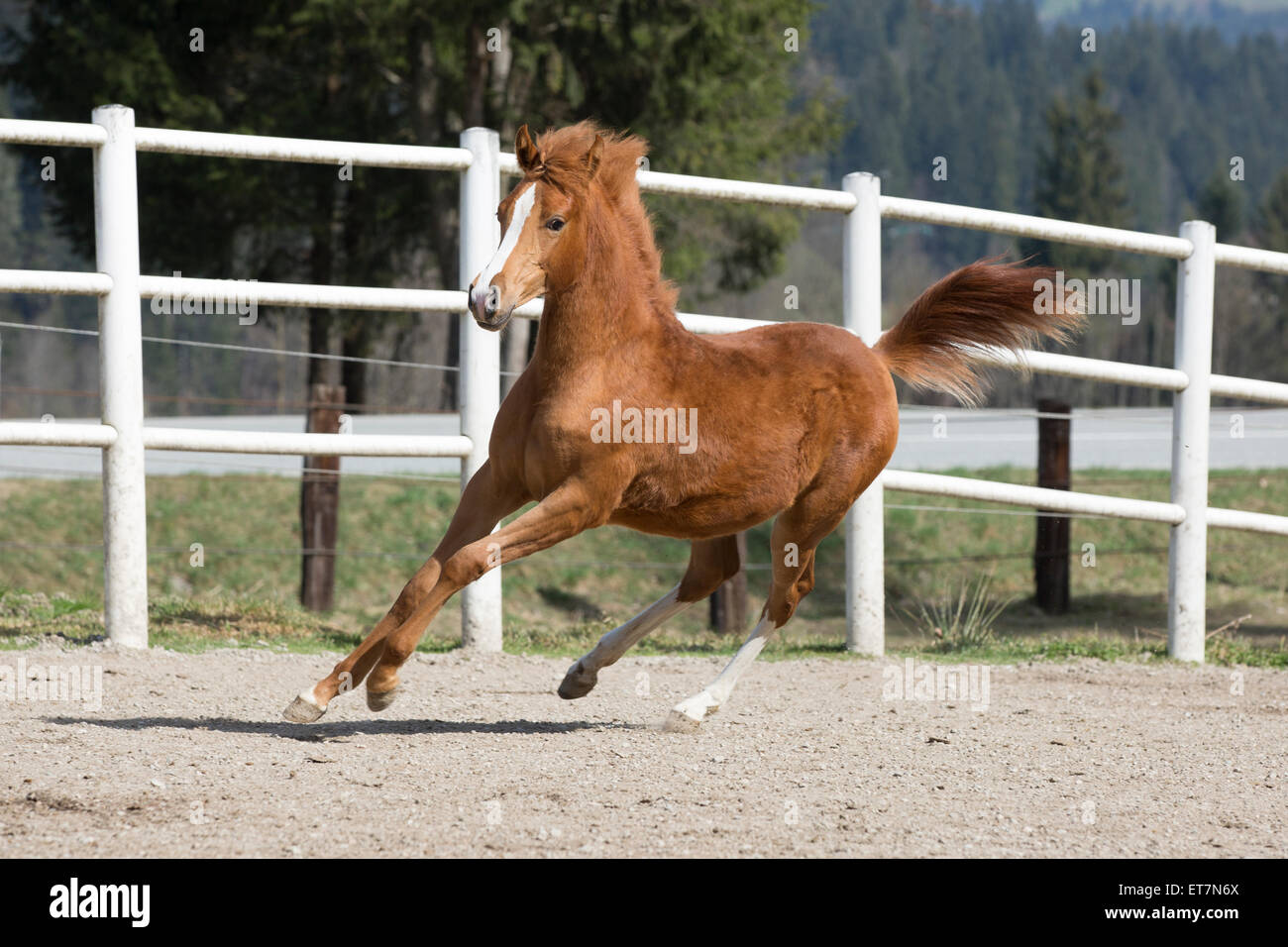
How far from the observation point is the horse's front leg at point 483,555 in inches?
157

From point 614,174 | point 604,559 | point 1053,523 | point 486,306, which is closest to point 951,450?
point 604,559

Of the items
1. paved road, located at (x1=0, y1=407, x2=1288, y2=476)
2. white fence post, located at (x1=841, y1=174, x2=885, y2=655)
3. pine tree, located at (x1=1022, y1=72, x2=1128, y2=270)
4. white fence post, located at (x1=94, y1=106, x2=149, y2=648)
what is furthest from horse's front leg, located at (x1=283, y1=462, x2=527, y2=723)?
pine tree, located at (x1=1022, y1=72, x2=1128, y2=270)

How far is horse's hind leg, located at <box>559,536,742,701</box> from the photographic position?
4.71 m

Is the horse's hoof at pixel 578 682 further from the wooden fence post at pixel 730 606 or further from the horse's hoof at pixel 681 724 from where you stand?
the wooden fence post at pixel 730 606

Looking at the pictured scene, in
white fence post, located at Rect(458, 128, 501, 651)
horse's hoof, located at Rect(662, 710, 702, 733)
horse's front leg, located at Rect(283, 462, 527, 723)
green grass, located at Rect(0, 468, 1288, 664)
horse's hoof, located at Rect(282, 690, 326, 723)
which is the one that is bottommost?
green grass, located at Rect(0, 468, 1288, 664)

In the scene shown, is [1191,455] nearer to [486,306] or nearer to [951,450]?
[486,306]

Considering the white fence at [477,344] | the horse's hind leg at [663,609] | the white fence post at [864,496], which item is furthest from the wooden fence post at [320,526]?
the horse's hind leg at [663,609]

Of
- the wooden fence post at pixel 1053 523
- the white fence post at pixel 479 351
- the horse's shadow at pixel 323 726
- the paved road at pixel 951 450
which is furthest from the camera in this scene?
the paved road at pixel 951 450

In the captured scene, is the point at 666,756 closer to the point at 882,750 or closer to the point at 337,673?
the point at 882,750

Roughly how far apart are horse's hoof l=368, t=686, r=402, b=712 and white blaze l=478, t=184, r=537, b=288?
1224mm

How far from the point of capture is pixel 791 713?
4.98m

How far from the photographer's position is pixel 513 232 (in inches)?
153

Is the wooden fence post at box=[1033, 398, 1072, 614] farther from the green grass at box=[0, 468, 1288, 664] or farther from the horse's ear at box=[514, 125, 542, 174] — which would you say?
the horse's ear at box=[514, 125, 542, 174]

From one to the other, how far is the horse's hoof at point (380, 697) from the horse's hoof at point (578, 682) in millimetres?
776
